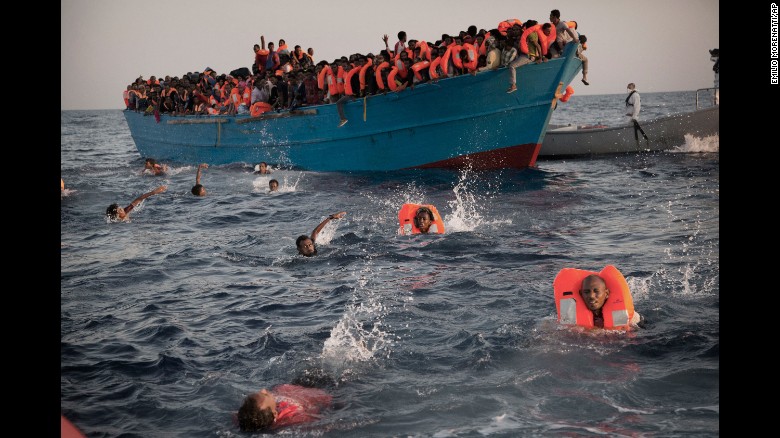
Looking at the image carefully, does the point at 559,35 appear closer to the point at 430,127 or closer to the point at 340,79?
the point at 430,127

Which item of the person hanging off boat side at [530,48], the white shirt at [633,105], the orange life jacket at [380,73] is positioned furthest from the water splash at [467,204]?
the white shirt at [633,105]

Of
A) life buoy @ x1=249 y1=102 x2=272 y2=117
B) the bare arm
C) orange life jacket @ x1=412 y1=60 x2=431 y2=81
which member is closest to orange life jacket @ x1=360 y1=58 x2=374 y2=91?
orange life jacket @ x1=412 y1=60 x2=431 y2=81

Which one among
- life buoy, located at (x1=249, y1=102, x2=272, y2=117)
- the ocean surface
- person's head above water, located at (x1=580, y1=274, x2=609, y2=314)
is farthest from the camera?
life buoy, located at (x1=249, y1=102, x2=272, y2=117)

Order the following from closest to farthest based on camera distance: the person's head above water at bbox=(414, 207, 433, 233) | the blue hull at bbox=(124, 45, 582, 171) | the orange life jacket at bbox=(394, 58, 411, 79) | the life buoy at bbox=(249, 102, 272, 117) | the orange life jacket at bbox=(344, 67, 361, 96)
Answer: the person's head above water at bbox=(414, 207, 433, 233)
the blue hull at bbox=(124, 45, 582, 171)
the orange life jacket at bbox=(394, 58, 411, 79)
the orange life jacket at bbox=(344, 67, 361, 96)
the life buoy at bbox=(249, 102, 272, 117)

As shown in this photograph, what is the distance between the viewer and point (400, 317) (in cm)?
805

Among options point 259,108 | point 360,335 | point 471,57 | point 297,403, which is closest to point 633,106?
point 471,57

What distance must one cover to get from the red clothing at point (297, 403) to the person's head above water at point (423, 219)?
547 cm

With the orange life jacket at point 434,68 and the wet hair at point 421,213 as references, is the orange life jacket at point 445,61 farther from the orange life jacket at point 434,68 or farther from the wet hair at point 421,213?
the wet hair at point 421,213

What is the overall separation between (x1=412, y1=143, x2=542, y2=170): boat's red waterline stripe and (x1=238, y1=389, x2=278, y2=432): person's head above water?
517 inches

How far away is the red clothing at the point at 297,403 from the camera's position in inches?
221

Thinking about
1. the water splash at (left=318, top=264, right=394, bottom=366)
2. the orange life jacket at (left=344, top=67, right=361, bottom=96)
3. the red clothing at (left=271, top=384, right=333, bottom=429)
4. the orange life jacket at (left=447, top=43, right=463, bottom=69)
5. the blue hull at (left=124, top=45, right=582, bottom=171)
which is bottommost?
the red clothing at (left=271, top=384, right=333, bottom=429)

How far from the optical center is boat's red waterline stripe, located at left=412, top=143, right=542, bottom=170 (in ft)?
58.5

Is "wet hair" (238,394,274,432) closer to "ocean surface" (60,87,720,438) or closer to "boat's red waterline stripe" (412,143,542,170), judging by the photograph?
"ocean surface" (60,87,720,438)

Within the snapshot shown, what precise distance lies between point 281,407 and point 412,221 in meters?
6.42
